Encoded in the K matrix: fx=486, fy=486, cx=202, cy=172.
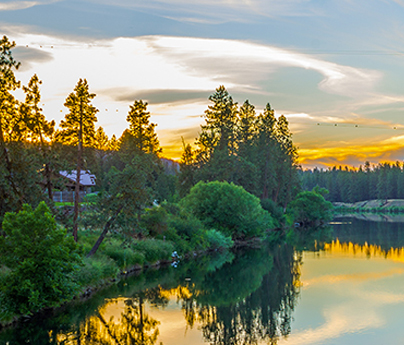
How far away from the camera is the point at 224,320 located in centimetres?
2397

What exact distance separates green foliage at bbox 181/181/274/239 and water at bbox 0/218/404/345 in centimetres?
1251

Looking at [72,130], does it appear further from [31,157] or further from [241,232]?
[241,232]

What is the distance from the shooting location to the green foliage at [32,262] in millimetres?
20922

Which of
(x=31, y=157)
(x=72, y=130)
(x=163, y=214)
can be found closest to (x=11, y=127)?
(x=31, y=157)

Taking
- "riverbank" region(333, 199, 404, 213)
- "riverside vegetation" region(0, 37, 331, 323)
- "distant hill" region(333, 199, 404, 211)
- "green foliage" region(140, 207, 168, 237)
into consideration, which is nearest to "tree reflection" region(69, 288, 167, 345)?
"riverside vegetation" region(0, 37, 331, 323)

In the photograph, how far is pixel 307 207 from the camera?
307 feet

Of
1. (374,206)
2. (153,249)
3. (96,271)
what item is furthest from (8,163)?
(374,206)

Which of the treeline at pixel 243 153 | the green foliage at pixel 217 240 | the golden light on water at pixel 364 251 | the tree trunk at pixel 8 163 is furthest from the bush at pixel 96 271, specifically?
the treeline at pixel 243 153

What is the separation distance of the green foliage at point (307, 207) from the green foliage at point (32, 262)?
74.2m

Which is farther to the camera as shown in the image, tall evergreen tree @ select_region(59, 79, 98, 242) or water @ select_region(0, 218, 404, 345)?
tall evergreen tree @ select_region(59, 79, 98, 242)

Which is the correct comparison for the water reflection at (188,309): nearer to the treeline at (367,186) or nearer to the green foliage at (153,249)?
the green foliage at (153,249)

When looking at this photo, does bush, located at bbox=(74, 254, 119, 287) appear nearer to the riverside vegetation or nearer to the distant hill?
the riverside vegetation

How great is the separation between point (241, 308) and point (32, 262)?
451 inches

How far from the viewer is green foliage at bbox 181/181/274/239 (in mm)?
55125
